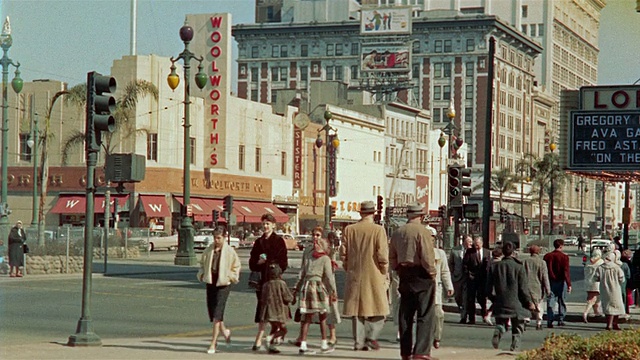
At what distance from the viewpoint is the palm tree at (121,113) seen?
61188 mm

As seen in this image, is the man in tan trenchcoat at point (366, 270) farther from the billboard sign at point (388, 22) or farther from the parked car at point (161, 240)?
the billboard sign at point (388, 22)

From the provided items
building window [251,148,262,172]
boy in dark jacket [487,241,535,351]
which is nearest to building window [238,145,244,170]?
building window [251,148,262,172]

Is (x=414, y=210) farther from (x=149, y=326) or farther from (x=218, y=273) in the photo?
(x=149, y=326)

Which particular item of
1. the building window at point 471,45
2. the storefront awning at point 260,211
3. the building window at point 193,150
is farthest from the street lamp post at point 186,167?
the building window at point 471,45

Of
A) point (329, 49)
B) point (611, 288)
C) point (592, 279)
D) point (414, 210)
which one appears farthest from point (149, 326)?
point (329, 49)

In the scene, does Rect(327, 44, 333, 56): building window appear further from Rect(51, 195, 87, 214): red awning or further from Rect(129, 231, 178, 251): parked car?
Rect(129, 231, 178, 251): parked car

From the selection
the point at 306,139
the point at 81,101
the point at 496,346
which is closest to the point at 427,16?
the point at 306,139

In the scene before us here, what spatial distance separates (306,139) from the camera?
95.4m

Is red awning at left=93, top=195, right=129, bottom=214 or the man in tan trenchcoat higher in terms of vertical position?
red awning at left=93, top=195, right=129, bottom=214

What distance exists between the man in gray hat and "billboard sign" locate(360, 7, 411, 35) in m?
117

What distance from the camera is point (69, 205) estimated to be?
72.7 metres

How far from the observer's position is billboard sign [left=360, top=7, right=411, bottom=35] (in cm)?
12988

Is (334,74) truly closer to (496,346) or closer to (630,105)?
(630,105)

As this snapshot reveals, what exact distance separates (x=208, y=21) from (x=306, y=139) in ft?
80.9
